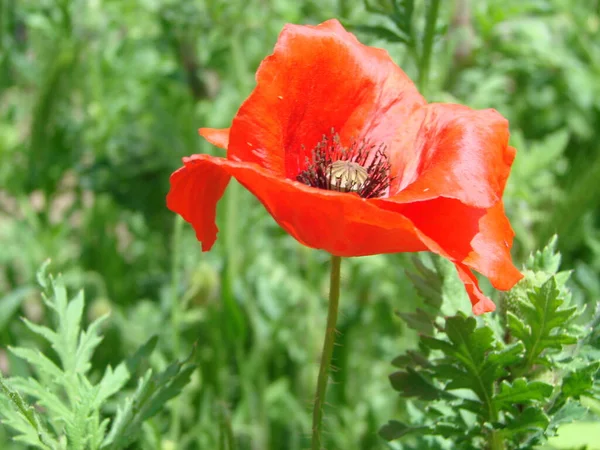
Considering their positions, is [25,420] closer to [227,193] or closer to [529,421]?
[529,421]

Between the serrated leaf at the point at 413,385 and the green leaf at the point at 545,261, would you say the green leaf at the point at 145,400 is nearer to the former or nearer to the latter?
the serrated leaf at the point at 413,385

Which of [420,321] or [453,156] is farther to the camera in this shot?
[420,321]

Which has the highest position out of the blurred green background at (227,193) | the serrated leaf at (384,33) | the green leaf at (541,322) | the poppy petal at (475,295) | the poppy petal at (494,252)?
the serrated leaf at (384,33)

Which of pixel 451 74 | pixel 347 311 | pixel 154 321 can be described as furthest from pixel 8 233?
pixel 451 74

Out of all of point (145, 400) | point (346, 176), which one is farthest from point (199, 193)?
point (145, 400)

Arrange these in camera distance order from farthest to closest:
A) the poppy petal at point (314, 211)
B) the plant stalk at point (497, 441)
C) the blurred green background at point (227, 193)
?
1. the blurred green background at point (227, 193)
2. the plant stalk at point (497, 441)
3. the poppy petal at point (314, 211)

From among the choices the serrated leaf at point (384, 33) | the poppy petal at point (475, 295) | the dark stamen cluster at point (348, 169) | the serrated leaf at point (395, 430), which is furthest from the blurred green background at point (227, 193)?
the poppy petal at point (475, 295)

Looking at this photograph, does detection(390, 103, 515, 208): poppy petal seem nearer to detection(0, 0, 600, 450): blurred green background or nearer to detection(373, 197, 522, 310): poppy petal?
detection(373, 197, 522, 310): poppy petal
